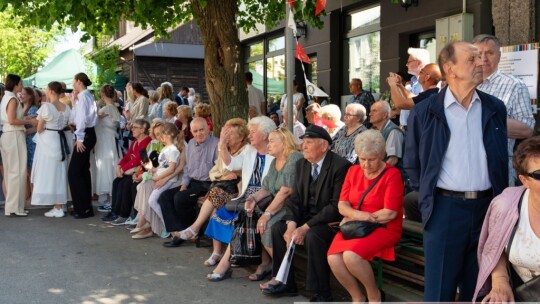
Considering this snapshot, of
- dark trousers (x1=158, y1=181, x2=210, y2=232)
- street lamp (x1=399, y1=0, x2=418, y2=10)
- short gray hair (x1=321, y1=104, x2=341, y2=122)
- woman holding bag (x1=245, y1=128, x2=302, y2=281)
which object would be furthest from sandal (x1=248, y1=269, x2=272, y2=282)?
street lamp (x1=399, y1=0, x2=418, y2=10)

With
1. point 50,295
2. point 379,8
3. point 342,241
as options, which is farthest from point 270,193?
point 379,8

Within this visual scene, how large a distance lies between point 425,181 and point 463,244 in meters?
0.43

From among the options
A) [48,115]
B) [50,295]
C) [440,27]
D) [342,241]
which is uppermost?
[440,27]

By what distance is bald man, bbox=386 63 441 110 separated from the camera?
4840mm

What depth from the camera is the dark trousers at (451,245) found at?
140 inches

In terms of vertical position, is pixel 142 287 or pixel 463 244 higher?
pixel 463 244

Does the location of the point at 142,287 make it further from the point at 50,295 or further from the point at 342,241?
the point at 342,241

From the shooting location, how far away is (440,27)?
9828mm

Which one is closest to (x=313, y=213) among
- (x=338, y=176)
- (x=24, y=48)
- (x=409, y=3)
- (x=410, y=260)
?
(x=338, y=176)

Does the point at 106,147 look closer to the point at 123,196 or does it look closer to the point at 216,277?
the point at 123,196

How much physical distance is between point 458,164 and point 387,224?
125 centimetres

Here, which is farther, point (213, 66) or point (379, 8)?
point (379, 8)

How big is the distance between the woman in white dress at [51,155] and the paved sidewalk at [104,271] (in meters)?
0.95

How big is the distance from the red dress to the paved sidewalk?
3.16 feet
